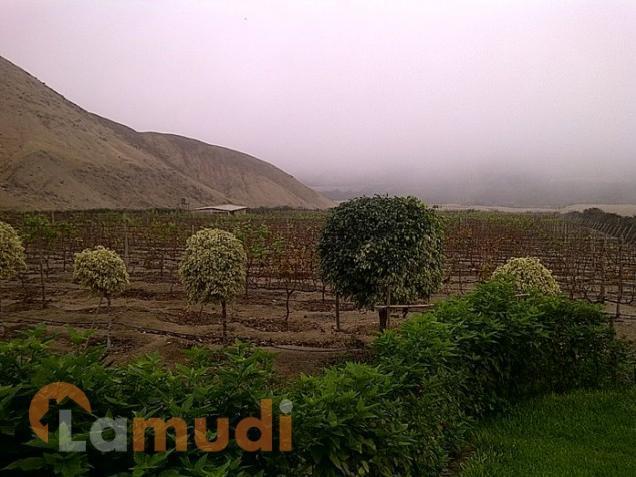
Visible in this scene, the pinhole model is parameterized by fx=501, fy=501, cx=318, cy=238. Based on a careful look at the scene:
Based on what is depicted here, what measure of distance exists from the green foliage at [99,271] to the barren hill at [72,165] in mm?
56622

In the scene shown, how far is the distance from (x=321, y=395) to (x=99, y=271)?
8.85 meters

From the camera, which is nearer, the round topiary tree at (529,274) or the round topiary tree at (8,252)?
the round topiary tree at (529,274)

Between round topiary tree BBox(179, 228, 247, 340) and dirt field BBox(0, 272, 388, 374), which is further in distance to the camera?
dirt field BBox(0, 272, 388, 374)

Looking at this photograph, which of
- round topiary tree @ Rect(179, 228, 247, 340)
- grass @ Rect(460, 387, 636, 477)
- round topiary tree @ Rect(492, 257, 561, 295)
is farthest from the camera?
round topiary tree @ Rect(179, 228, 247, 340)

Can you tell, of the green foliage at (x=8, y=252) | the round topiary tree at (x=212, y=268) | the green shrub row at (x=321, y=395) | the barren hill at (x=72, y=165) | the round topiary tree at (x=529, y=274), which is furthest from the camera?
the barren hill at (x=72, y=165)

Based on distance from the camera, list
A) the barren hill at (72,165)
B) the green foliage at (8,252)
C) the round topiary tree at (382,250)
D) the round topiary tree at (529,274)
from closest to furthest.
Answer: the round topiary tree at (529,274)
the round topiary tree at (382,250)
the green foliage at (8,252)
the barren hill at (72,165)

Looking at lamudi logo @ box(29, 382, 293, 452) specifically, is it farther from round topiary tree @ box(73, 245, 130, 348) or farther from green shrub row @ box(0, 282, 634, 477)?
round topiary tree @ box(73, 245, 130, 348)

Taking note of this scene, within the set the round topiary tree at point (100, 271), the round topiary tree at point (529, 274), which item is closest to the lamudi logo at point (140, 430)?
the round topiary tree at point (529, 274)

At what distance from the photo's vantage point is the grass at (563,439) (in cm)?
450

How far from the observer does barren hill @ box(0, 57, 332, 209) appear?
215 feet

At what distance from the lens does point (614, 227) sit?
118 ft

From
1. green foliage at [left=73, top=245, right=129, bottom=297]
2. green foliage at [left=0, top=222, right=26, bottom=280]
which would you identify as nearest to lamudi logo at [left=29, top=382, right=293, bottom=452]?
green foliage at [left=73, top=245, right=129, bottom=297]

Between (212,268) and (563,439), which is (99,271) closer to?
(212,268)

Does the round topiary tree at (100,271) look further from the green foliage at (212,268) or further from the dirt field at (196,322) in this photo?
the green foliage at (212,268)
